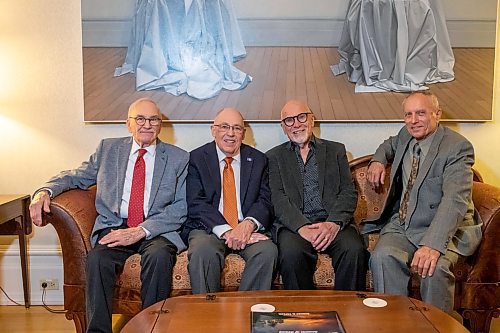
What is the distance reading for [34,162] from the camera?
367 centimetres

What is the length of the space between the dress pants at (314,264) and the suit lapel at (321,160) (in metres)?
0.40

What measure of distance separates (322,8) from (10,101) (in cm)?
196

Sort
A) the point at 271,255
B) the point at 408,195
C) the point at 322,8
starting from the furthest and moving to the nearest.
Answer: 1. the point at 322,8
2. the point at 408,195
3. the point at 271,255

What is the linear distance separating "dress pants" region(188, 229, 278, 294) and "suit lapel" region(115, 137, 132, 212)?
1.68 feet

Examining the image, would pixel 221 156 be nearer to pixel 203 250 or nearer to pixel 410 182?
pixel 203 250

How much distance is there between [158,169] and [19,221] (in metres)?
0.95

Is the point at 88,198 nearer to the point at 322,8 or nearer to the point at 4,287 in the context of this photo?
the point at 4,287

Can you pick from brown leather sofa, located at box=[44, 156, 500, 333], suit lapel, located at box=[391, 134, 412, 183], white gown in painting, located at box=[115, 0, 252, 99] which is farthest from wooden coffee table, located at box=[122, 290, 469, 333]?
white gown in painting, located at box=[115, 0, 252, 99]

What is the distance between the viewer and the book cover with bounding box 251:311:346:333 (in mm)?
1961

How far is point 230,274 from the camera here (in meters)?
2.85

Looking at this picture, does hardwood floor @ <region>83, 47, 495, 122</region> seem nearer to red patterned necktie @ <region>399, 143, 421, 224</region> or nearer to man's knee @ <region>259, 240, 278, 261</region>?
red patterned necktie @ <region>399, 143, 421, 224</region>

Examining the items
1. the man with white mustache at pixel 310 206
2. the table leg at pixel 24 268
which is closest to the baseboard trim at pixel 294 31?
the man with white mustache at pixel 310 206

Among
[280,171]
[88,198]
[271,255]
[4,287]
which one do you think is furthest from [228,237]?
[4,287]

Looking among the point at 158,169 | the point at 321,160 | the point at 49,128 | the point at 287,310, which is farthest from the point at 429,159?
the point at 49,128
